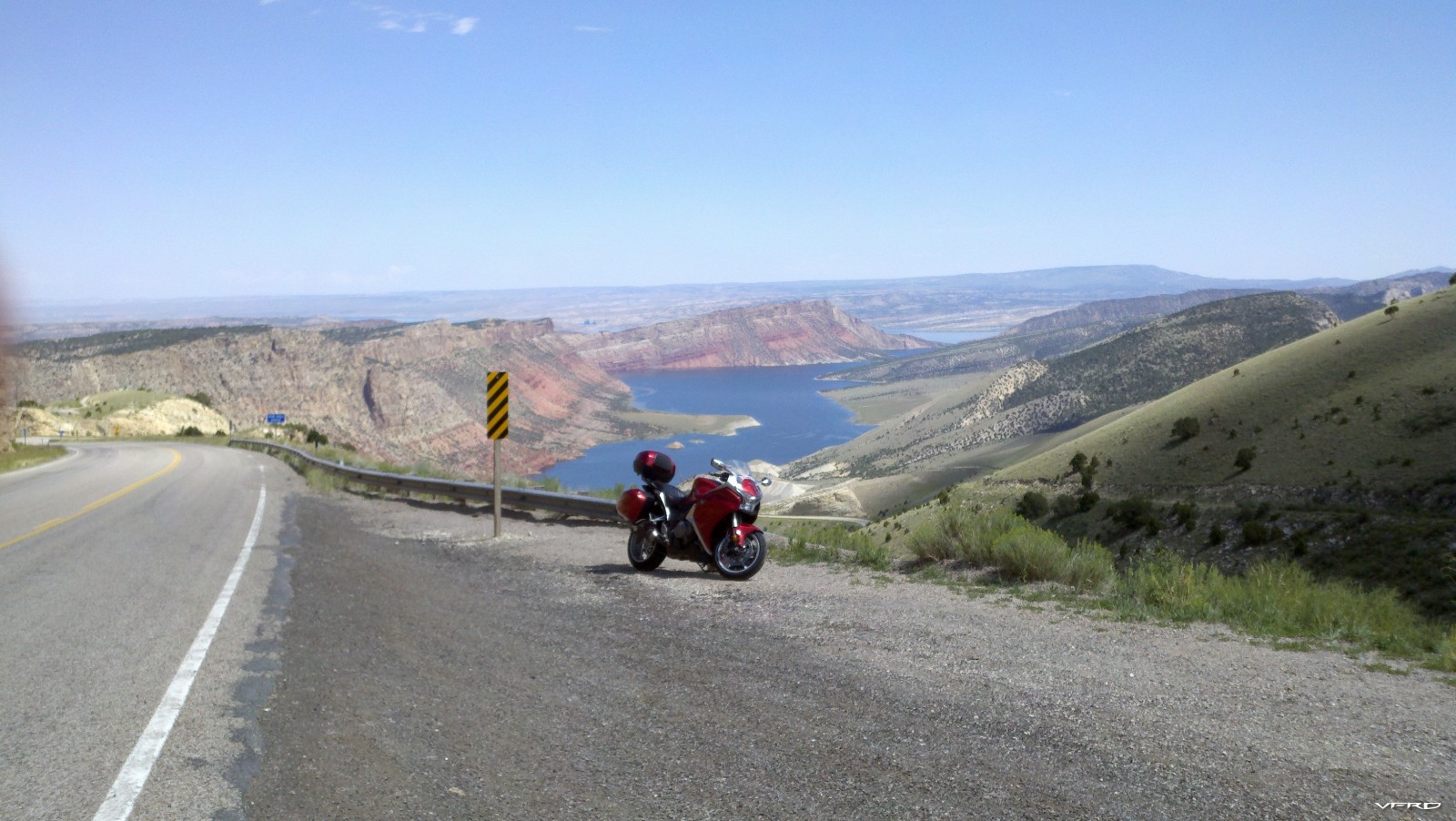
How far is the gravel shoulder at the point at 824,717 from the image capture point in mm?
4270

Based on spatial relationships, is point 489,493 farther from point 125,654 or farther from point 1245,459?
point 1245,459

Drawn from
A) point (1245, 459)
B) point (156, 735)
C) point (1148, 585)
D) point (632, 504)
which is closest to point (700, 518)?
point (632, 504)

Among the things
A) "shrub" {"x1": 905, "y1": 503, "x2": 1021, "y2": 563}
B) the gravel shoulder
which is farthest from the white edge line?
"shrub" {"x1": 905, "y1": 503, "x2": 1021, "y2": 563}

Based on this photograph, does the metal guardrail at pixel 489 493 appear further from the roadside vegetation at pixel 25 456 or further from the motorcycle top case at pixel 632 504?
the roadside vegetation at pixel 25 456

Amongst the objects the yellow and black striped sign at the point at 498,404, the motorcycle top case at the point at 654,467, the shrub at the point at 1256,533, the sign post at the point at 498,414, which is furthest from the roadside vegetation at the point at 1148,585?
the shrub at the point at 1256,533

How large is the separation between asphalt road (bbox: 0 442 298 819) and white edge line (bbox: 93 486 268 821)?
4cm

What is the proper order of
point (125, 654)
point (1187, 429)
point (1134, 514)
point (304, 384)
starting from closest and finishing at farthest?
point (125, 654), point (1134, 514), point (1187, 429), point (304, 384)

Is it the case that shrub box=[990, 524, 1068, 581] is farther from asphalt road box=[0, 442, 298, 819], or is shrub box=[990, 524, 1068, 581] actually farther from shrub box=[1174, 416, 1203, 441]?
shrub box=[1174, 416, 1203, 441]

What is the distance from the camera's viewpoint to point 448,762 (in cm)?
483

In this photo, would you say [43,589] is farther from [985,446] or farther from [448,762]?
[985,446]

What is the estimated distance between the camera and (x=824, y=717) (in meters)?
5.28

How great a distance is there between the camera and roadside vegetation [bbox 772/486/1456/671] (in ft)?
23.4

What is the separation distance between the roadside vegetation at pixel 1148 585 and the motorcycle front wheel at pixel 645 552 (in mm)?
1681

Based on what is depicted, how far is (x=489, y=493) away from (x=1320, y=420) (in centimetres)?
4555
